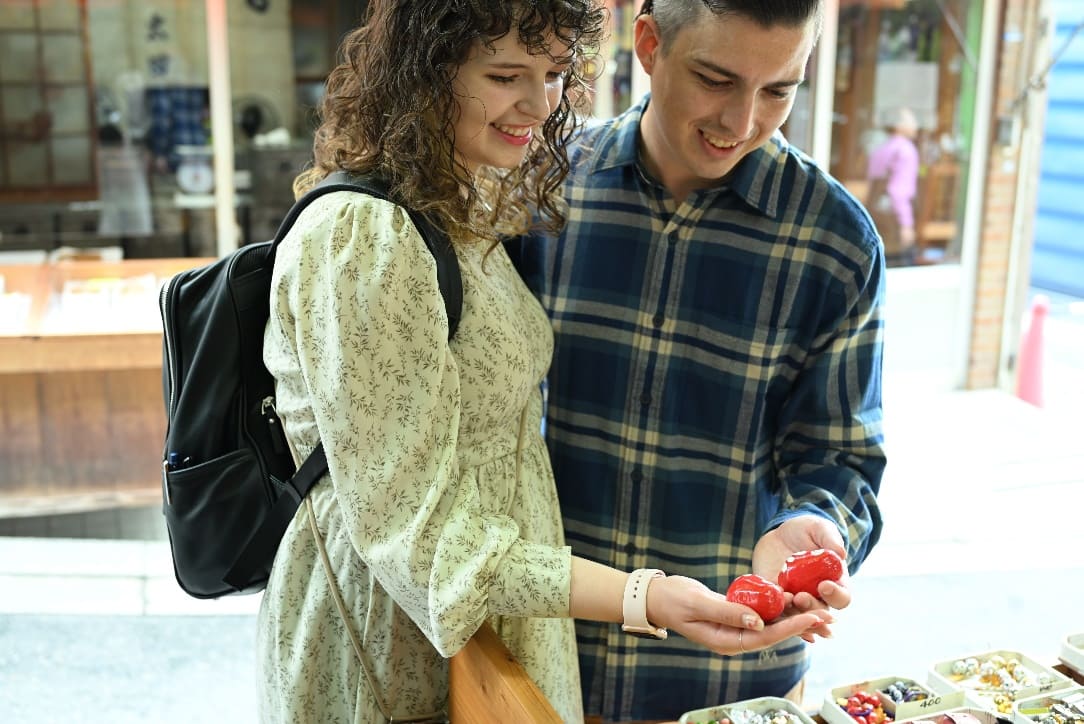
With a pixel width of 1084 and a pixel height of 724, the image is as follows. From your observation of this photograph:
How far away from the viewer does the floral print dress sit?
4.23ft

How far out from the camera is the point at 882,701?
1.86 m

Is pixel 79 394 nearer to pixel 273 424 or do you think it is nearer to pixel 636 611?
pixel 273 424

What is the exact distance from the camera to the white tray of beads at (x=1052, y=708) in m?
1.68

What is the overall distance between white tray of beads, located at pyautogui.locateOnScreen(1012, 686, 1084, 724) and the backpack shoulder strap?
1039 mm

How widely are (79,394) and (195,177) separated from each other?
43.3 inches

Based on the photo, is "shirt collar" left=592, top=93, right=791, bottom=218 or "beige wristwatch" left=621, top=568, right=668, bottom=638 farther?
"shirt collar" left=592, top=93, right=791, bottom=218

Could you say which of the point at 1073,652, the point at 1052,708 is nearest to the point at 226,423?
the point at 1052,708

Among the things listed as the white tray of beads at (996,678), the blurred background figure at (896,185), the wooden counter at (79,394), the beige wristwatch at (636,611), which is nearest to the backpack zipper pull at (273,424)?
the beige wristwatch at (636,611)

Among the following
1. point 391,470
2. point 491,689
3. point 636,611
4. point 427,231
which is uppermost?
point 427,231

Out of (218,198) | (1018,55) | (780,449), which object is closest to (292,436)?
(780,449)

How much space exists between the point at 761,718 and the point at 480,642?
0.56 m

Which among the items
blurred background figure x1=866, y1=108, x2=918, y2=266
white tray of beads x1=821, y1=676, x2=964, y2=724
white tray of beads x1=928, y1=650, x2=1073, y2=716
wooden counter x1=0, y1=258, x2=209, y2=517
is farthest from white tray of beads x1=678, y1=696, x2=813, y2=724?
blurred background figure x1=866, y1=108, x2=918, y2=266

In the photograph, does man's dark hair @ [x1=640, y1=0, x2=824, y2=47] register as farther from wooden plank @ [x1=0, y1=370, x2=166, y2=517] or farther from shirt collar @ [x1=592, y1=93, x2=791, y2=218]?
wooden plank @ [x1=0, y1=370, x2=166, y2=517]

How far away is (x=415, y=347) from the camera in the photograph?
1.29 m
